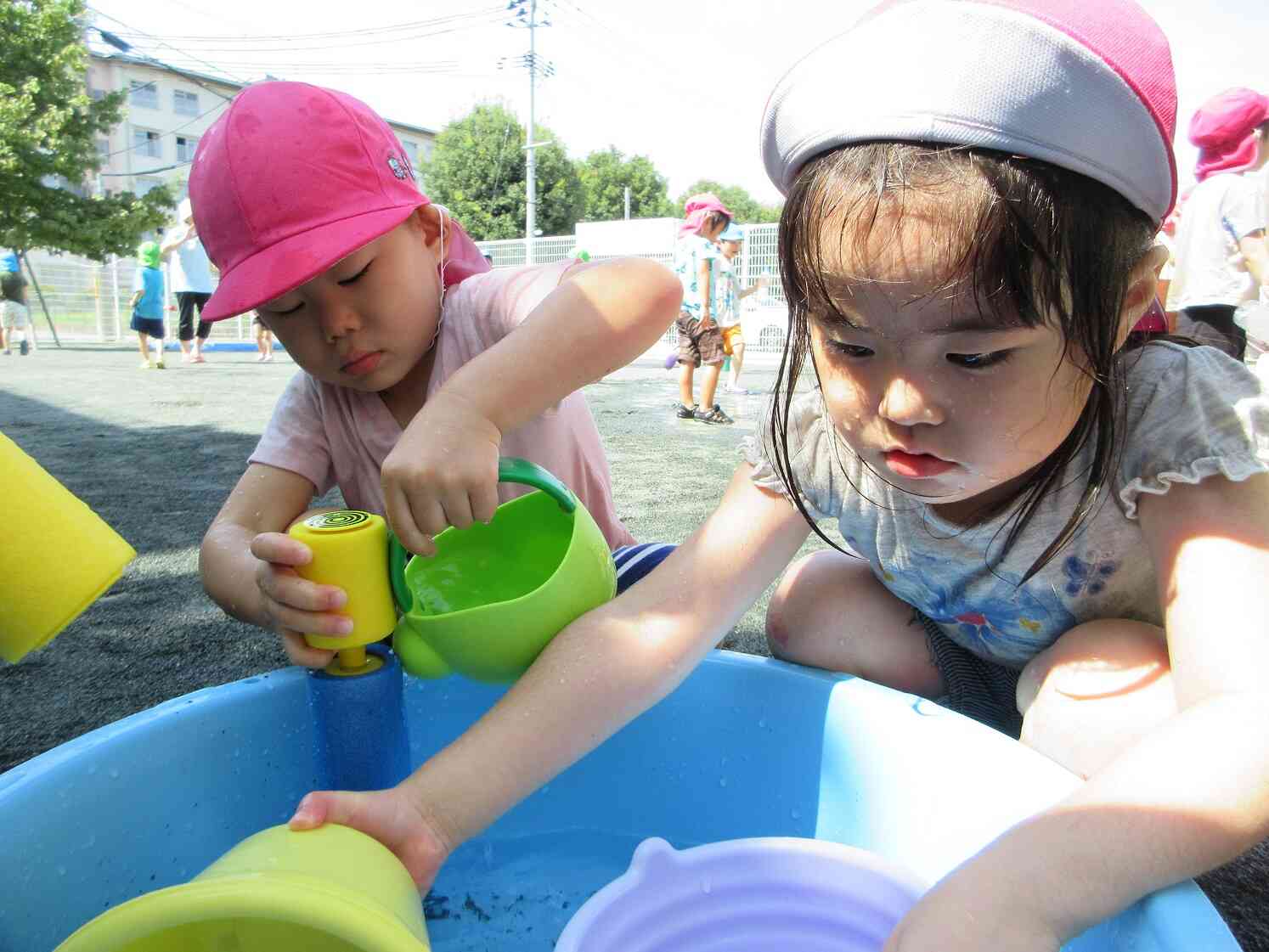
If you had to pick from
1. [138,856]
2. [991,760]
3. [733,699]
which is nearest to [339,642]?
[138,856]

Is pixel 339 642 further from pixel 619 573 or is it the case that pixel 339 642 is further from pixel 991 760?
pixel 991 760

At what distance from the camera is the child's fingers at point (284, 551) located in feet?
2.32

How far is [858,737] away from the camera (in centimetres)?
85

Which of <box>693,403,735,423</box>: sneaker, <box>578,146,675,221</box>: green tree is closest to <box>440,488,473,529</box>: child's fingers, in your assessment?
<box>693,403,735,423</box>: sneaker

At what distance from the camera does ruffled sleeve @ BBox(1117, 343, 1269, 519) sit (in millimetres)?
645

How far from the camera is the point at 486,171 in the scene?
74.9 feet

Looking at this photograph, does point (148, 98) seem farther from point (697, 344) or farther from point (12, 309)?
point (697, 344)

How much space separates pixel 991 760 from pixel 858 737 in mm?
130

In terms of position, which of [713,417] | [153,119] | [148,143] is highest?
[153,119]

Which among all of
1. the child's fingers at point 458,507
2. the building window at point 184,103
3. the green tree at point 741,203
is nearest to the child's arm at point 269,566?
the child's fingers at point 458,507

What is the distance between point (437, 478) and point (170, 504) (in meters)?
1.86

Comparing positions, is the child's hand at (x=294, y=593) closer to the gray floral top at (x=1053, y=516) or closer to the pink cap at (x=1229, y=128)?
the gray floral top at (x=1053, y=516)

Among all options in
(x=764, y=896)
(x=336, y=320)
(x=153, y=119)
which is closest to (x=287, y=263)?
(x=336, y=320)

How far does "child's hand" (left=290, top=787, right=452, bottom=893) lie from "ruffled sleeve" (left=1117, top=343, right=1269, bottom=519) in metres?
0.58
